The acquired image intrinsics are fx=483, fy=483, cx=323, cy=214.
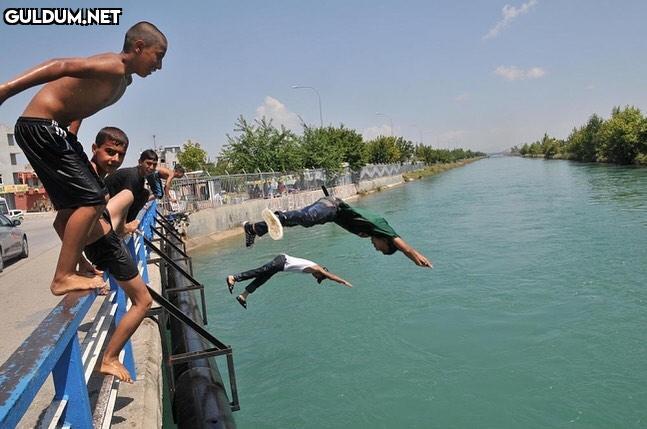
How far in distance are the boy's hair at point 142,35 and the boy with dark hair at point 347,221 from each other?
245 cm

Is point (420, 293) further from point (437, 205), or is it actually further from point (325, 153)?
point (325, 153)

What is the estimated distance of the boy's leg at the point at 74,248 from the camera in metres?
3.05

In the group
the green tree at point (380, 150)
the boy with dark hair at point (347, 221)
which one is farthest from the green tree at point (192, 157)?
the boy with dark hair at point (347, 221)

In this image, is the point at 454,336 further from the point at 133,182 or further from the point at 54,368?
the point at 54,368

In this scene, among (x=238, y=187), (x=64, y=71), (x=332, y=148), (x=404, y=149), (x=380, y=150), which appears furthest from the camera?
(x=404, y=149)

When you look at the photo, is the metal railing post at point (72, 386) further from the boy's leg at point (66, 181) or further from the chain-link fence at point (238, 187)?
the chain-link fence at point (238, 187)

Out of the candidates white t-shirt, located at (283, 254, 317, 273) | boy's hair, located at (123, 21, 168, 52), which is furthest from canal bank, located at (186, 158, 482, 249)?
boy's hair, located at (123, 21, 168, 52)

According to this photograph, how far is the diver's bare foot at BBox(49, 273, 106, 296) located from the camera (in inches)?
122

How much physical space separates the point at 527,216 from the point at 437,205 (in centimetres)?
1024

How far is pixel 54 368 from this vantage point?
2.51 meters

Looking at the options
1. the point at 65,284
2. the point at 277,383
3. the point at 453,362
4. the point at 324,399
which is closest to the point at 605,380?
the point at 453,362

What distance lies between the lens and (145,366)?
505 centimetres

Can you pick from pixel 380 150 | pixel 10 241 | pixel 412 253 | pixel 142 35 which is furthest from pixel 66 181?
pixel 380 150

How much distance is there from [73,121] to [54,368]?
1.66 m
